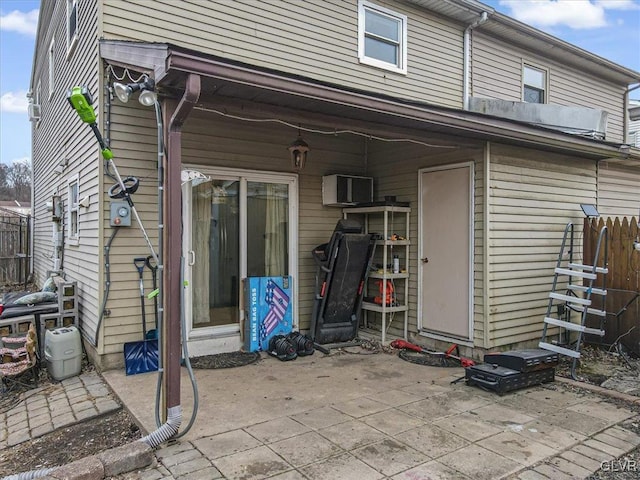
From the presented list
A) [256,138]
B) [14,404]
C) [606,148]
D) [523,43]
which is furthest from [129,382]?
[523,43]

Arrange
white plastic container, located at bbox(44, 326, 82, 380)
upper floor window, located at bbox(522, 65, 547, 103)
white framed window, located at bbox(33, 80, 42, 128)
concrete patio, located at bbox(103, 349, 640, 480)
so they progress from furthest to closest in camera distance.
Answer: white framed window, located at bbox(33, 80, 42, 128)
upper floor window, located at bbox(522, 65, 547, 103)
white plastic container, located at bbox(44, 326, 82, 380)
concrete patio, located at bbox(103, 349, 640, 480)

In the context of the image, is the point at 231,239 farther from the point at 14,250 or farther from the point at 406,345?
the point at 14,250

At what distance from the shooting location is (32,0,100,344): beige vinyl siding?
15.9 feet

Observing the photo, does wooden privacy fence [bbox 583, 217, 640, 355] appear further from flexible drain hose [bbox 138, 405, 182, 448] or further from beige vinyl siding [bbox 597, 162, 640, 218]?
flexible drain hose [bbox 138, 405, 182, 448]

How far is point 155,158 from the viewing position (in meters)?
4.79

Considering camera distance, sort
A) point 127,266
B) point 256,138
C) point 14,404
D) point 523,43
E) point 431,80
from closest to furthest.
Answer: point 14,404 < point 127,266 < point 256,138 < point 431,80 < point 523,43

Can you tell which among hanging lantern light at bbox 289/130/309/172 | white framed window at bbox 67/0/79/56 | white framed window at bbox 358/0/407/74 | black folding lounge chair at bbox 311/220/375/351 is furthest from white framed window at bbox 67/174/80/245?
white framed window at bbox 358/0/407/74

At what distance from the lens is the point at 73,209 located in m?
6.03

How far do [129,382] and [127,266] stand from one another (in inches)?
45.7

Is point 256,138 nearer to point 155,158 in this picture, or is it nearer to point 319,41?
point 155,158

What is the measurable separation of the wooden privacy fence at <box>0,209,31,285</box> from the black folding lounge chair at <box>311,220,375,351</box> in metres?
9.66

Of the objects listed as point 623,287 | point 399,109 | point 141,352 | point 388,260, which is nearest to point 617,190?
point 623,287

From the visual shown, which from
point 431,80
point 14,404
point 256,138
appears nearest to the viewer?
point 14,404

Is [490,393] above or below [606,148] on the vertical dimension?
below
